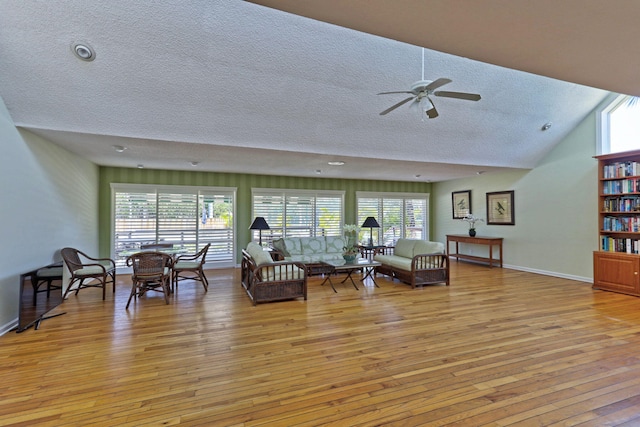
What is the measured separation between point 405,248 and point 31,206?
6.39m

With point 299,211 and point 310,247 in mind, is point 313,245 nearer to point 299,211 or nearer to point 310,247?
point 310,247

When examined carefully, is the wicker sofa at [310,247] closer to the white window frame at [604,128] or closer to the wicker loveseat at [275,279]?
the wicker loveseat at [275,279]

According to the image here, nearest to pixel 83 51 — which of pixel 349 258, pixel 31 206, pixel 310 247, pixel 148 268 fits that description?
pixel 31 206

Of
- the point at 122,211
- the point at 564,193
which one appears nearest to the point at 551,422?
the point at 564,193

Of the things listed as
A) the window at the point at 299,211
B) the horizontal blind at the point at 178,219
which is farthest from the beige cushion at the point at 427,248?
the horizontal blind at the point at 178,219

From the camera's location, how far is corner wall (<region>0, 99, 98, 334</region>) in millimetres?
3502

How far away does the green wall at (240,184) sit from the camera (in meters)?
6.90

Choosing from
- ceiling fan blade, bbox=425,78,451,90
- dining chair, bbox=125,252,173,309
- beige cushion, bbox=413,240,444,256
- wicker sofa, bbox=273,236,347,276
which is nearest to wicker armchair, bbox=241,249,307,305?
dining chair, bbox=125,252,173,309

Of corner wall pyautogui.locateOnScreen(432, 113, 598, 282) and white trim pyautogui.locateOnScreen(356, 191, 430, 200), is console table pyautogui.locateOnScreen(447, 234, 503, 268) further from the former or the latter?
white trim pyautogui.locateOnScreen(356, 191, 430, 200)

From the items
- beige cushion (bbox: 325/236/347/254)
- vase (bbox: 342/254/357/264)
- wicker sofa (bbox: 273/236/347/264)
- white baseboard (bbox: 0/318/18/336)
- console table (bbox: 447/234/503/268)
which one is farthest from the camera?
console table (bbox: 447/234/503/268)

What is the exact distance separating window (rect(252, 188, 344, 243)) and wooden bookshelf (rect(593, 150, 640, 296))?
18.6ft

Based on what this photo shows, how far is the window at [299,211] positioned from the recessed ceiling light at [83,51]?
16.4 feet

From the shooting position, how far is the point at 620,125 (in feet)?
18.3

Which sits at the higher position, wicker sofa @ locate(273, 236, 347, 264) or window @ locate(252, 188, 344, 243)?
window @ locate(252, 188, 344, 243)
